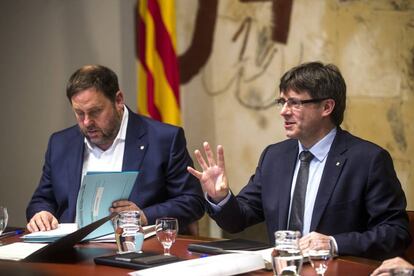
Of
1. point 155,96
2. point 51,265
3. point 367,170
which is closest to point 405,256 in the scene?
point 367,170

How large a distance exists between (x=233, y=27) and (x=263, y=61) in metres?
0.27

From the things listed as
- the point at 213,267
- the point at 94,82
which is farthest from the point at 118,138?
the point at 213,267

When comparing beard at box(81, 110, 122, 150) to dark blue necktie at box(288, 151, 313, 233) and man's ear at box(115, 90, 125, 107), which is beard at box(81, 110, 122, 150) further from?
dark blue necktie at box(288, 151, 313, 233)

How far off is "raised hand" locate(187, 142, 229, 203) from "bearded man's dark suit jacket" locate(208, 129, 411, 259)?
0.25 ft

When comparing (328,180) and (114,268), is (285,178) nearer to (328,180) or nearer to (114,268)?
(328,180)

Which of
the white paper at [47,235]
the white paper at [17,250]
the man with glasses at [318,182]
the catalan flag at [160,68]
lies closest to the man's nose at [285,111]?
the man with glasses at [318,182]

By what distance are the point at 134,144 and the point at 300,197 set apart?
2.95 ft

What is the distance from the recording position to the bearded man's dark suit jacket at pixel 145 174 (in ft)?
10.5

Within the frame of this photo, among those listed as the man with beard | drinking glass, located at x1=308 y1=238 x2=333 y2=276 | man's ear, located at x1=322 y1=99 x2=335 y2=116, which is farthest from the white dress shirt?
drinking glass, located at x1=308 y1=238 x2=333 y2=276

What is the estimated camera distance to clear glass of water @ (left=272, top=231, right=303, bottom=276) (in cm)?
174

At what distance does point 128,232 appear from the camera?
7.40 ft

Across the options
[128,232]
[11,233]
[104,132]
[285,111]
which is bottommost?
[11,233]

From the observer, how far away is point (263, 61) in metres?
4.02

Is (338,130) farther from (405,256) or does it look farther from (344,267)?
(344,267)
